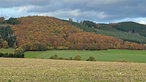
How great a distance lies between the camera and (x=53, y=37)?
453ft

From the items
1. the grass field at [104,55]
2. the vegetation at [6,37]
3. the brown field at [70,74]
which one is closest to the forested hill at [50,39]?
the vegetation at [6,37]

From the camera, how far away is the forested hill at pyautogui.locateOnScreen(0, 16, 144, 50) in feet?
388

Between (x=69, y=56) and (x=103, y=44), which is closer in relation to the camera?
(x=69, y=56)

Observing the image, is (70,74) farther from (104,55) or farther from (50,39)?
(50,39)

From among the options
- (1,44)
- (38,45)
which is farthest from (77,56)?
(1,44)

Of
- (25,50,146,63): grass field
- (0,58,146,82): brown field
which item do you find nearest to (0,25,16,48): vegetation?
(25,50,146,63): grass field

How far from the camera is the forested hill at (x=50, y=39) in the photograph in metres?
118

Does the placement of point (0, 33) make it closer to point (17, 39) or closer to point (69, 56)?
point (17, 39)

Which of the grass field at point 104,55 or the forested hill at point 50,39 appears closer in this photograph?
the grass field at point 104,55

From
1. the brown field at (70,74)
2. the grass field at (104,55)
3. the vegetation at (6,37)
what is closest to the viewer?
the brown field at (70,74)

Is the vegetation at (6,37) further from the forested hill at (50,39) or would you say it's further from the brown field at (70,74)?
the brown field at (70,74)

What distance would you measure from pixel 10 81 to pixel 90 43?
10474cm

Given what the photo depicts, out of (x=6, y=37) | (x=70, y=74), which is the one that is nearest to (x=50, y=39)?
(x=6, y=37)

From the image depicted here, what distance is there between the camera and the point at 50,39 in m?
133
